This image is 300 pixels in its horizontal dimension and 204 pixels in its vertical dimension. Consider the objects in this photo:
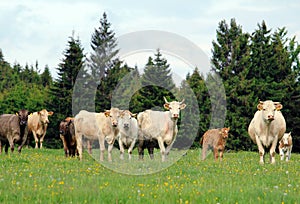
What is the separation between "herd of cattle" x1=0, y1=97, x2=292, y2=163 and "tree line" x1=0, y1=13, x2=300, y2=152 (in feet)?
56.3

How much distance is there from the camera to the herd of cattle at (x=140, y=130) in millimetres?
17953

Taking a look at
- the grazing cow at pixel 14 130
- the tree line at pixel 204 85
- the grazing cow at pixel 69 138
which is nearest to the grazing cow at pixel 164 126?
the grazing cow at pixel 69 138

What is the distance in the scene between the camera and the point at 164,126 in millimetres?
19000

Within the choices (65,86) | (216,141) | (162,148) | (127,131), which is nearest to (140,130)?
(127,131)

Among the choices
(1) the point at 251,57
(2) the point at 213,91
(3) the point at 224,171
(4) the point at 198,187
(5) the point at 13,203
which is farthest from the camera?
(1) the point at 251,57

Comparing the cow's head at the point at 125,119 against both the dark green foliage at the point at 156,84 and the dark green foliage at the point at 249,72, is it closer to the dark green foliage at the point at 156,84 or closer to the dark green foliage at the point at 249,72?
the dark green foliage at the point at 156,84

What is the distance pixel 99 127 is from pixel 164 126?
2669mm

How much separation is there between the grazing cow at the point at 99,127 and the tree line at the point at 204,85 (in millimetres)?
17698

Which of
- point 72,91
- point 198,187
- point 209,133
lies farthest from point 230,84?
point 198,187

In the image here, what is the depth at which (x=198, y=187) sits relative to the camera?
1004 cm

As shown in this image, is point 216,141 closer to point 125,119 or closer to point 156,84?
point 125,119

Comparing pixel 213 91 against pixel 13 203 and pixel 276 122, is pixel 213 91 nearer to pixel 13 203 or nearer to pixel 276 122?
pixel 276 122

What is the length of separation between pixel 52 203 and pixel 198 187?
3.25 m

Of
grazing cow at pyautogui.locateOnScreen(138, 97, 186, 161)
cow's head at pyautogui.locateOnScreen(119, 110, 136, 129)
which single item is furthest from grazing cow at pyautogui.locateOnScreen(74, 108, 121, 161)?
grazing cow at pyautogui.locateOnScreen(138, 97, 186, 161)
